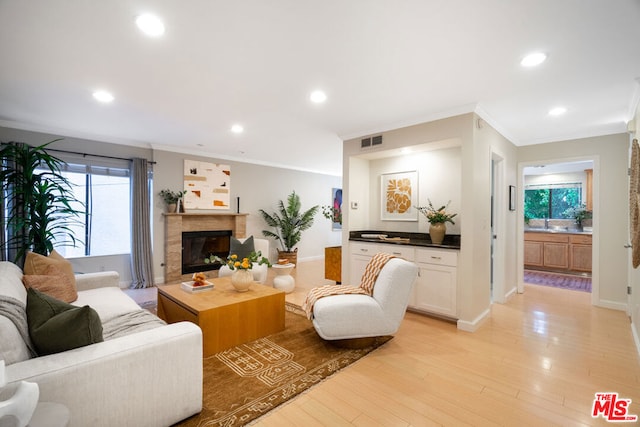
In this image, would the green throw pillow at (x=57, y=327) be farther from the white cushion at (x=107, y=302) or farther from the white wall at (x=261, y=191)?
the white wall at (x=261, y=191)

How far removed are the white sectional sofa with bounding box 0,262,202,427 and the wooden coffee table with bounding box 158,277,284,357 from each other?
0.80 meters

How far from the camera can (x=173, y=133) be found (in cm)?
443

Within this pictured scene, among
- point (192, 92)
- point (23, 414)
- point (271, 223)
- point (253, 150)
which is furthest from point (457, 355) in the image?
point (271, 223)

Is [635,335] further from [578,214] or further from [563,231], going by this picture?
[578,214]

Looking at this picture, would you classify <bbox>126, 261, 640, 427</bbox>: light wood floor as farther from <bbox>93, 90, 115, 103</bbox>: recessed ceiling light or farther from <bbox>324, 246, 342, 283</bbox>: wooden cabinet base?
<bbox>93, 90, 115, 103</bbox>: recessed ceiling light

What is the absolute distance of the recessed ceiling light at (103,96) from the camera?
290 centimetres

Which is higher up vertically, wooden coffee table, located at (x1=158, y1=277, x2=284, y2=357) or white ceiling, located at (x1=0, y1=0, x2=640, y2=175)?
white ceiling, located at (x1=0, y1=0, x2=640, y2=175)

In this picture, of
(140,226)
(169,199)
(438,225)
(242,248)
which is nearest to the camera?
(438,225)

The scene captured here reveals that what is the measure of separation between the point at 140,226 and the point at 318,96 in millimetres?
3824

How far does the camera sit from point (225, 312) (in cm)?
265

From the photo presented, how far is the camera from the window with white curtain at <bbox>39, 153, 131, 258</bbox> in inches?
175

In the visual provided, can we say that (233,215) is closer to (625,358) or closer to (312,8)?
(312,8)

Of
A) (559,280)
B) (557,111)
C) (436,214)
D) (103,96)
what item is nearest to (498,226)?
(436,214)

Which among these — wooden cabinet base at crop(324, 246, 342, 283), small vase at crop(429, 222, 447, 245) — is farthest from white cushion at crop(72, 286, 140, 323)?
small vase at crop(429, 222, 447, 245)
